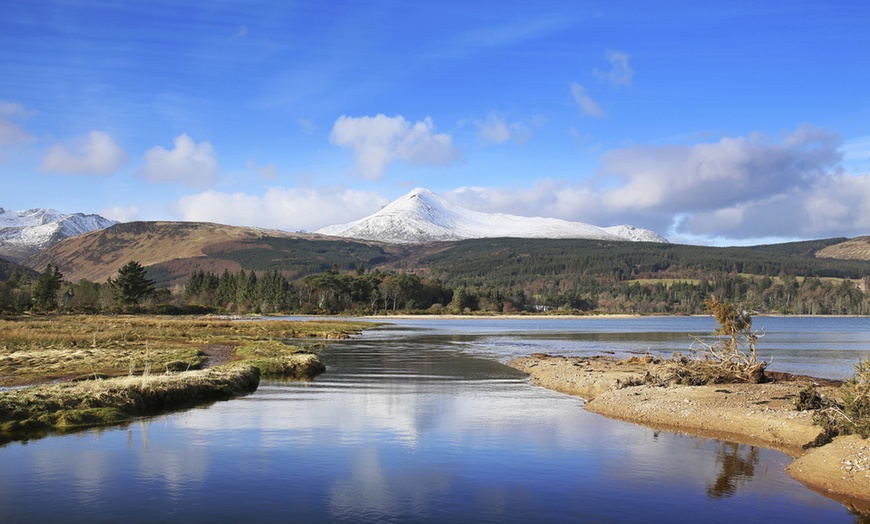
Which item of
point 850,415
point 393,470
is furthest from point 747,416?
point 393,470

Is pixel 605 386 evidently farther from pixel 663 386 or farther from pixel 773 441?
pixel 773 441

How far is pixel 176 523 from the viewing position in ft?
52.4

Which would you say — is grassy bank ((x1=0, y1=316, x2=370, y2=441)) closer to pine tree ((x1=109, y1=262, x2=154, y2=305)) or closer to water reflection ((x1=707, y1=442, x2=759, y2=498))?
water reflection ((x1=707, y1=442, x2=759, y2=498))

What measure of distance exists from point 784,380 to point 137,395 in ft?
112

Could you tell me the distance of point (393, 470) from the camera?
2116 cm

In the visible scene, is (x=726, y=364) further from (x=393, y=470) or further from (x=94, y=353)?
(x=94, y=353)

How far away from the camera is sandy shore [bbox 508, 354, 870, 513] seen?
2008cm

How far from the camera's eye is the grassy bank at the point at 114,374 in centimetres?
2720

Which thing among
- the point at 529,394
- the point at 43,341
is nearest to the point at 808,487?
the point at 529,394

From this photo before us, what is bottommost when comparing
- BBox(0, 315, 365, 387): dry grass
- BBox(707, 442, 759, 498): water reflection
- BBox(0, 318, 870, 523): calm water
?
BBox(707, 442, 759, 498): water reflection

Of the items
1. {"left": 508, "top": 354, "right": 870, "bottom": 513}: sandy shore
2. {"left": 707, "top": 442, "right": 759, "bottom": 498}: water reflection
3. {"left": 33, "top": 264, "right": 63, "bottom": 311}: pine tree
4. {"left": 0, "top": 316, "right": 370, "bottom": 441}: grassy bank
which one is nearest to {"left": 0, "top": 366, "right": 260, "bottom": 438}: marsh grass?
{"left": 0, "top": 316, "right": 370, "bottom": 441}: grassy bank

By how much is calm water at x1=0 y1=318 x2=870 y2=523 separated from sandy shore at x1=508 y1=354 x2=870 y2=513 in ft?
3.32

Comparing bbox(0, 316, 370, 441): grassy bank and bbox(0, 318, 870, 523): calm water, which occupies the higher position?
bbox(0, 316, 370, 441): grassy bank

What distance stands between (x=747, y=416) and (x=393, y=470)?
637 inches
